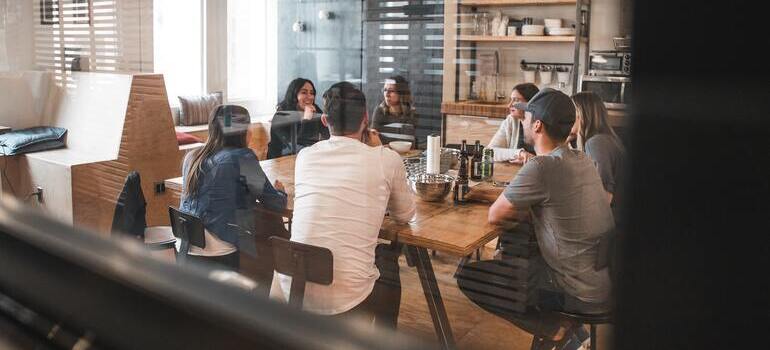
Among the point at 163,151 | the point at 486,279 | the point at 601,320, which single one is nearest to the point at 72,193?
the point at 163,151

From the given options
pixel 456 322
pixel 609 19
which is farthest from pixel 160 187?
pixel 609 19

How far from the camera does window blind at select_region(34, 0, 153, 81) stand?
105 cm

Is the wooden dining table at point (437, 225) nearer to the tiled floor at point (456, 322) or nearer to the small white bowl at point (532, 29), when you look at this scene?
the tiled floor at point (456, 322)

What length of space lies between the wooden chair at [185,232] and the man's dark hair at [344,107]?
25 cm

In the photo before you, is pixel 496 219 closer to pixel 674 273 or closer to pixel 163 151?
pixel 163 151

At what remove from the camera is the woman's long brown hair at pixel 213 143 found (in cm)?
106

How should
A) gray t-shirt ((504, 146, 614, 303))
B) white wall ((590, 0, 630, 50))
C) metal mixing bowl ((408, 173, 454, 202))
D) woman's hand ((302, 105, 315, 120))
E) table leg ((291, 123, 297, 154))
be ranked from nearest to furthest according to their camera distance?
white wall ((590, 0, 630, 50)), gray t-shirt ((504, 146, 614, 303)), woman's hand ((302, 105, 315, 120)), table leg ((291, 123, 297, 154)), metal mixing bowl ((408, 173, 454, 202))

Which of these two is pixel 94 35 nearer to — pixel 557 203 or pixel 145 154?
pixel 145 154

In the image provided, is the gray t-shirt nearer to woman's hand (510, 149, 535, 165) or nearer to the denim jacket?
woman's hand (510, 149, 535, 165)

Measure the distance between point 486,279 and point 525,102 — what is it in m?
0.25

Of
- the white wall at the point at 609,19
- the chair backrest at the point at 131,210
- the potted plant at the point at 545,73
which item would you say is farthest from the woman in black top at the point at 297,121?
the white wall at the point at 609,19

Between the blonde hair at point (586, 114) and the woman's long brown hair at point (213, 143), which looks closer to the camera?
the blonde hair at point (586, 114)

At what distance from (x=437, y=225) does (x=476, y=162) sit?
0.68ft

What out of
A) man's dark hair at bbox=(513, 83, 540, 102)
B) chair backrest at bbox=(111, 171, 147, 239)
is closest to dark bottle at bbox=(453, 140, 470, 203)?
man's dark hair at bbox=(513, 83, 540, 102)
